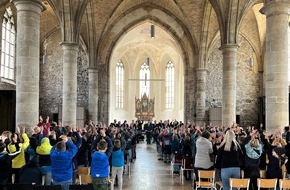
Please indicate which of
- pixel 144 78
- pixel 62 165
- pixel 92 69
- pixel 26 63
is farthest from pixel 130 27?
pixel 62 165

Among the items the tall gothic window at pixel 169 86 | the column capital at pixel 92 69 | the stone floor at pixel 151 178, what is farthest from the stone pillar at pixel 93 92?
the tall gothic window at pixel 169 86

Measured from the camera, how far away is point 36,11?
43.3ft

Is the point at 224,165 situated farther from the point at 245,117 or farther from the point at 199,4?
the point at 245,117

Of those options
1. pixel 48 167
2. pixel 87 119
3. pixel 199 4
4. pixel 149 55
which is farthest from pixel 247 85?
pixel 48 167

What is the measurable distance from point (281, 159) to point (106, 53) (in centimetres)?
2505

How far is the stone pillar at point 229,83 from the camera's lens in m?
20.6

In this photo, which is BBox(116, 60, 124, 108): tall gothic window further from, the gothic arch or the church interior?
the gothic arch

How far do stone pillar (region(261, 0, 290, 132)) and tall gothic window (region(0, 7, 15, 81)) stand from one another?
1880 centimetres

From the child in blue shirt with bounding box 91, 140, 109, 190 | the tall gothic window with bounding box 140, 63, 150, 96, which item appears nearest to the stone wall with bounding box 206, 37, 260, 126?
the tall gothic window with bounding box 140, 63, 150, 96

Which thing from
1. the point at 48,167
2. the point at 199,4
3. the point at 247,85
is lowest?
the point at 48,167

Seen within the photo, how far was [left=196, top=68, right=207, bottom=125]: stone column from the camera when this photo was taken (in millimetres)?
31484

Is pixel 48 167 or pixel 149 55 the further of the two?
pixel 149 55

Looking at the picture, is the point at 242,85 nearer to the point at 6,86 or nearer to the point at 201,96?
the point at 201,96

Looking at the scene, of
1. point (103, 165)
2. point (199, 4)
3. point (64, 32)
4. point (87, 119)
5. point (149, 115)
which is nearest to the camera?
point (103, 165)
